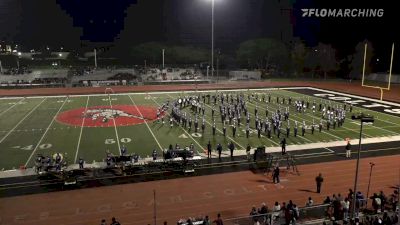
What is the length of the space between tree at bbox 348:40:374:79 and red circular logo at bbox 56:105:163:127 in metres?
39.1

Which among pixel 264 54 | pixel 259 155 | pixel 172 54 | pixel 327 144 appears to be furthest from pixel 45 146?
pixel 172 54

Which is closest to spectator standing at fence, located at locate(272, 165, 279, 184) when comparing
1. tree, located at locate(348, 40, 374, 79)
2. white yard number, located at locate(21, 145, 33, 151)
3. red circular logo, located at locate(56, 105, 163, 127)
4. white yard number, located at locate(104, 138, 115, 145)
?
white yard number, located at locate(104, 138, 115, 145)

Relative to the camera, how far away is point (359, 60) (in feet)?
199

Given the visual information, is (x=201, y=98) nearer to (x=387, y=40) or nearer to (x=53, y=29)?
(x=387, y=40)

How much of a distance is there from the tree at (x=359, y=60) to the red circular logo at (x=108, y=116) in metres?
39.1

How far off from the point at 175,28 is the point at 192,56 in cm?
1729

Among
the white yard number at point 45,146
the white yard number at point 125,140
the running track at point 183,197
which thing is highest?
the white yard number at point 125,140

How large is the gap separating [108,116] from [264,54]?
154ft

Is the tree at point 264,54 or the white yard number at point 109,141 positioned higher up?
the tree at point 264,54

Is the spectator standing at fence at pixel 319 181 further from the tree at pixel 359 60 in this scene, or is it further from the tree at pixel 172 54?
the tree at pixel 172 54

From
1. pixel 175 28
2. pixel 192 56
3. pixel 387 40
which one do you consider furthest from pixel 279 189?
pixel 175 28

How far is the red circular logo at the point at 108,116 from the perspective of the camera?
91.7ft

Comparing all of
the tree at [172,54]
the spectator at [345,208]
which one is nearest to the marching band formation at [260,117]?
the spectator at [345,208]

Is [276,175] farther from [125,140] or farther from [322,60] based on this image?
[322,60]
